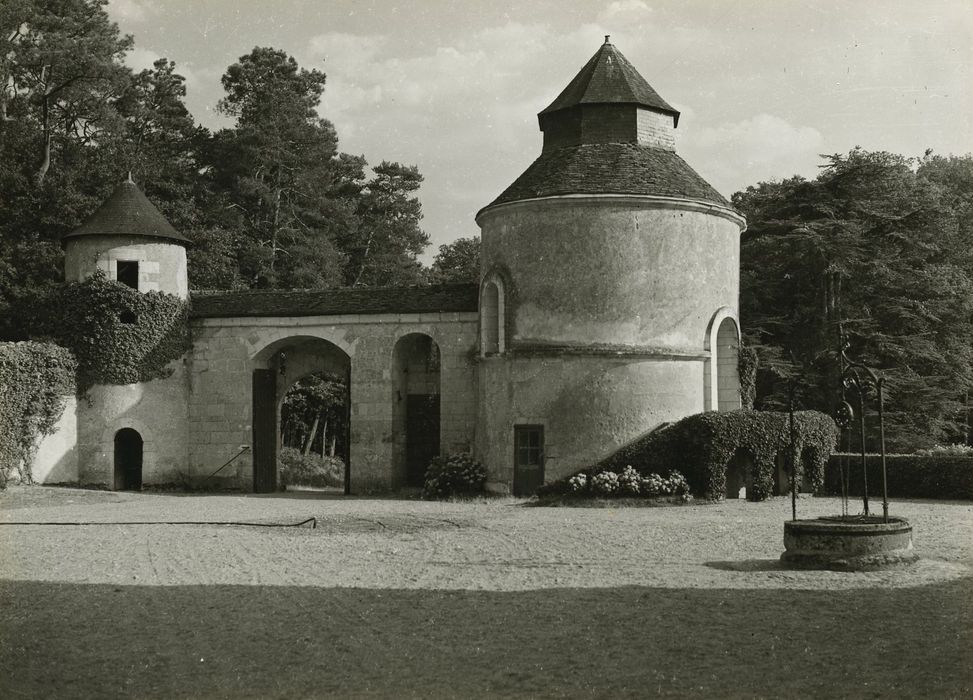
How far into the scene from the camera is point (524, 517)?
17.9 metres

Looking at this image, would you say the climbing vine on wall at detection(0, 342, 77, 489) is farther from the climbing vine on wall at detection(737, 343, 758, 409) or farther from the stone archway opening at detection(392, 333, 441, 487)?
the climbing vine on wall at detection(737, 343, 758, 409)

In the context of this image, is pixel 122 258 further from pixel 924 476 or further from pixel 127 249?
pixel 924 476

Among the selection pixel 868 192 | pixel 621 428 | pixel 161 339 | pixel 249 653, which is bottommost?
pixel 249 653

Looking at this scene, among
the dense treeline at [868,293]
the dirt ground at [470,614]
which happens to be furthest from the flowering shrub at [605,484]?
the dense treeline at [868,293]

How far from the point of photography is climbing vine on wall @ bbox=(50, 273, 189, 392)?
82.3 feet

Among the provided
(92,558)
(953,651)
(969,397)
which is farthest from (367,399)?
(969,397)

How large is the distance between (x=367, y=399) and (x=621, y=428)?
677 centimetres

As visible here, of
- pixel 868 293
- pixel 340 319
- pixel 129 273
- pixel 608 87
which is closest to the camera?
pixel 608 87

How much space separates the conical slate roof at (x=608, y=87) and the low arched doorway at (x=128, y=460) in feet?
42.3

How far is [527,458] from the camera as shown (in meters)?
21.7

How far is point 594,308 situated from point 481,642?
1335 centimetres

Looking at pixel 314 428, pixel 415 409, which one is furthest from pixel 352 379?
pixel 314 428

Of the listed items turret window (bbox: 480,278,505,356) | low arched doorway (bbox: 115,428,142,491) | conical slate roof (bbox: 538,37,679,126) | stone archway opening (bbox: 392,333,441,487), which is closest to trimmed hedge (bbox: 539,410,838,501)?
turret window (bbox: 480,278,505,356)

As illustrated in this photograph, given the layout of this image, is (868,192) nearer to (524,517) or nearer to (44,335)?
(524,517)
